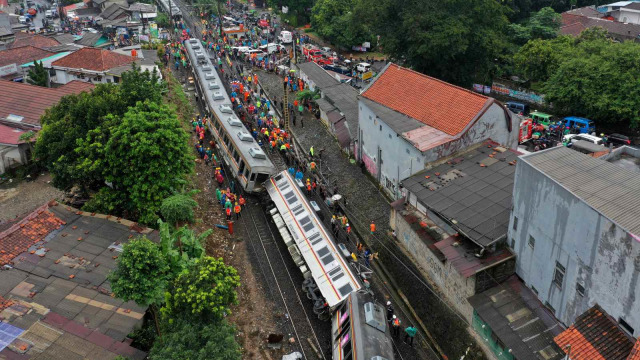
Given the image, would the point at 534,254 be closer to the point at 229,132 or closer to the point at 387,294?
the point at 387,294

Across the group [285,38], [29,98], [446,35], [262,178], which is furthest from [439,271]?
[285,38]

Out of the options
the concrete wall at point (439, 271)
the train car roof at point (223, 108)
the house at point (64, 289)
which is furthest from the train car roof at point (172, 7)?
the concrete wall at point (439, 271)

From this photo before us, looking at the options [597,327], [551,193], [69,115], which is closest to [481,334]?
[597,327]

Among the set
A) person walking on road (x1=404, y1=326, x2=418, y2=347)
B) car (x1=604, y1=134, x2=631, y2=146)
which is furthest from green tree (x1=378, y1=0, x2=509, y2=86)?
person walking on road (x1=404, y1=326, x2=418, y2=347)

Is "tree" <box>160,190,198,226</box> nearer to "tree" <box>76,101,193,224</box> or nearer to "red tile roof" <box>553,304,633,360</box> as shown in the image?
"tree" <box>76,101,193,224</box>

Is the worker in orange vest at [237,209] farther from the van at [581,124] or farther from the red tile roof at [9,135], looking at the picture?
the van at [581,124]
